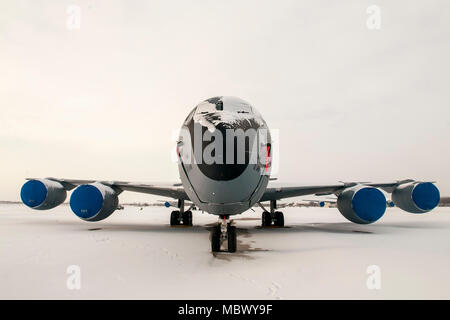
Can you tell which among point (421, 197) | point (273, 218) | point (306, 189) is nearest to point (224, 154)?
point (306, 189)

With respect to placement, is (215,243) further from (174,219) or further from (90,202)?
(174,219)

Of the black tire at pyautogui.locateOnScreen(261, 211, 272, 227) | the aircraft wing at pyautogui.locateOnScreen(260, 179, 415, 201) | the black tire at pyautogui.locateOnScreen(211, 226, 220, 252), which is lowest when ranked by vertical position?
the black tire at pyautogui.locateOnScreen(261, 211, 272, 227)

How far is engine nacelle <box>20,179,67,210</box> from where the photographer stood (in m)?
11.4

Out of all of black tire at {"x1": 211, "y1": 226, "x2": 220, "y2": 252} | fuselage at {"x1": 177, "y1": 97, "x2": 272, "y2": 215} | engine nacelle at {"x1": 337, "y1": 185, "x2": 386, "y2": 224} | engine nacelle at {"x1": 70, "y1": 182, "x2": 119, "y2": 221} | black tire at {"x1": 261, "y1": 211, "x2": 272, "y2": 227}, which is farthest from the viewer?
black tire at {"x1": 261, "y1": 211, "x2": 272, "y2": 227}

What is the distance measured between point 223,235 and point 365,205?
234 inches

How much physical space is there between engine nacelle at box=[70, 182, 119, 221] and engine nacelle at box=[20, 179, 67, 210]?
102 inches

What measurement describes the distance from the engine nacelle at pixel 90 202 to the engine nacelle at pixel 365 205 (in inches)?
351

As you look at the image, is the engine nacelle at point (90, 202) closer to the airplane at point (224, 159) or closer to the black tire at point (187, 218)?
the black tire at point (187, 218)

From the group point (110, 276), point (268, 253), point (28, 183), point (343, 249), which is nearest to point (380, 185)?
point (343, 249)

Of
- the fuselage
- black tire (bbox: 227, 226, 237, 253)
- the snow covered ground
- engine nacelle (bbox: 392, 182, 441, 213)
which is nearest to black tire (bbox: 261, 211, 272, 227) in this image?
engine nacelle (bbox: 392, 182, 441, 213)

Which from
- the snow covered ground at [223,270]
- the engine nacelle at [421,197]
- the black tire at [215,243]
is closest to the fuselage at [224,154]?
the black tire at [215,243]

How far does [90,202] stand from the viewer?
33.1ft

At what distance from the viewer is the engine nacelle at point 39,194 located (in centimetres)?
1138

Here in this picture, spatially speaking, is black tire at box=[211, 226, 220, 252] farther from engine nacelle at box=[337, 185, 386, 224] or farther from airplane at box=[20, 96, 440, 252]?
engine nacelle at box=[337, 185, 386, 224]
